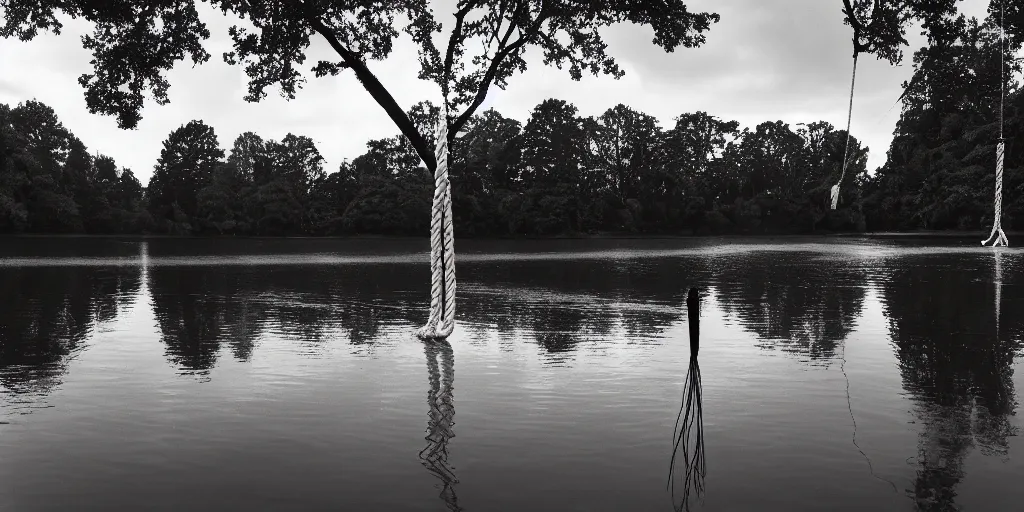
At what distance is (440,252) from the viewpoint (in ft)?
45.9

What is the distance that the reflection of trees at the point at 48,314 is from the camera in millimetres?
10672

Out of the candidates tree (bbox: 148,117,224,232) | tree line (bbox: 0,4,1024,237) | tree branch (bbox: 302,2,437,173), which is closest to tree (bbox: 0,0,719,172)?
tree branch (bbox: 302,2,437,173)

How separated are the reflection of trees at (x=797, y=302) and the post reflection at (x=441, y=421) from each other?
4680mm

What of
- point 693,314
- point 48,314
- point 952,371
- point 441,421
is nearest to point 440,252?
point 441,421

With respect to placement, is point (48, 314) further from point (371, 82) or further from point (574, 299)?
point (574, 299)

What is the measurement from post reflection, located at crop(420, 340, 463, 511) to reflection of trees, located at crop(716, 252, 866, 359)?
184 inches

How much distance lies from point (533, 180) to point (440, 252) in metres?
91.8

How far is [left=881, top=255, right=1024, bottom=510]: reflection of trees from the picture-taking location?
21.1 feet

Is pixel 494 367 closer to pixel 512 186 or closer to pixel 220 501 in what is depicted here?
pixel 220 501

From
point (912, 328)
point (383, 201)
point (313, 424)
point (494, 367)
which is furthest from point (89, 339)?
point (383, 201)

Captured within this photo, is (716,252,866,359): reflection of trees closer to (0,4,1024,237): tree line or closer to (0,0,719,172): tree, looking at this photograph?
(0,0,719,172): tree

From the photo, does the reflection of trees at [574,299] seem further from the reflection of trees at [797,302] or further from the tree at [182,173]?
the tree at [182,173]

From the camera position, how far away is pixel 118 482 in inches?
233

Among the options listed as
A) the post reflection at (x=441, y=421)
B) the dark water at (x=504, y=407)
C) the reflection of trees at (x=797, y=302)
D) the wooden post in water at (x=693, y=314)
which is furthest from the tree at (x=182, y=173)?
the wooden post in water at (x=693, y=314)
